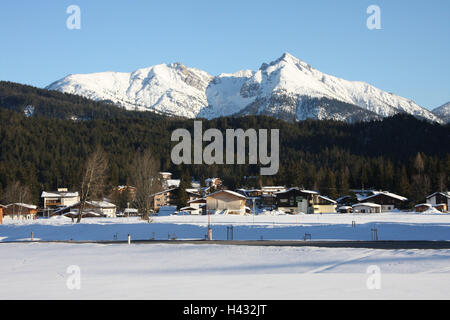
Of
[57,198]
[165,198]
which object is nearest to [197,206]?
[165,198]

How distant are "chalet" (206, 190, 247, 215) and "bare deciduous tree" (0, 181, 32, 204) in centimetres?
4110

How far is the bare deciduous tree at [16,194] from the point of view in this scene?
115 metres

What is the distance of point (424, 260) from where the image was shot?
76.9 ft

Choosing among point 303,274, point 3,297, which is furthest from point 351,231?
point 3,297

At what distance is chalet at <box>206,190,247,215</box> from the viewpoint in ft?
351

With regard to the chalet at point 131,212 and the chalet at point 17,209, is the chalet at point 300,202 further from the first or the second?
the chalet at point 17,209

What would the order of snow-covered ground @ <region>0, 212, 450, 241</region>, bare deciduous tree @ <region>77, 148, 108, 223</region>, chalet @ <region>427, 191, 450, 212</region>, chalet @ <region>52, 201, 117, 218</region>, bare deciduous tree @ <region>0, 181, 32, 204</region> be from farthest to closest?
1. bare deciduous tree @ <region>0, 181, 32, 204</region>
2. chalet @ <region>427, 191, 450, 212</region>
3. chalet @ <region>52, 201, 117, 218</region>
4. bare deciduous tree @ <region>77, 148, 108, 223</region>
5. snow-covered ground @ <region>0, 212, 450, 241</region>

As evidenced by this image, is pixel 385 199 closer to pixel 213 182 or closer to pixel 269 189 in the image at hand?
pixel 269 189

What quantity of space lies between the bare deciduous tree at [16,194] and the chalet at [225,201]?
41.1 metres

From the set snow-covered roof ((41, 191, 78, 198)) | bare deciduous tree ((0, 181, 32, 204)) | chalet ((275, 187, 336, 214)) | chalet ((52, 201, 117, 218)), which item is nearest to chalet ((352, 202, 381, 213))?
chalet ((275, 187, 336, 214))

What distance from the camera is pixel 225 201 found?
108 meters

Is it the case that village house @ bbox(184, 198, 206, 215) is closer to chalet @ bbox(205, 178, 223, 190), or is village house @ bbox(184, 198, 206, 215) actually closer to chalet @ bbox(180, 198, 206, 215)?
chalet @ bbox(180, 198, 206, 215)

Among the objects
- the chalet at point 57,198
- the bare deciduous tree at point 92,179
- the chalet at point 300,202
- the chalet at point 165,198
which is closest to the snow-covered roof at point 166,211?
the chalet at point 165,198

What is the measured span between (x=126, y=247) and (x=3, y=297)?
49.5 feet
